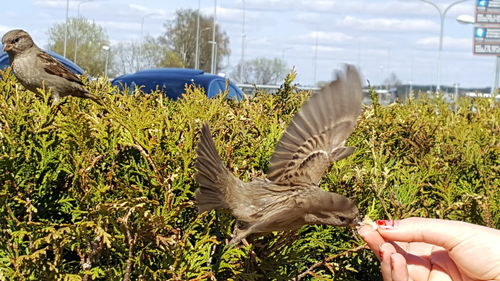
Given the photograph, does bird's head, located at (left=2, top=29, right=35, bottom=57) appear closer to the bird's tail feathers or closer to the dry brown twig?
the bird's tail feathers

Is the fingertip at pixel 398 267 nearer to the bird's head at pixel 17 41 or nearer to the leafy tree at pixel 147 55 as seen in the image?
the bird's head at pixel 17 41

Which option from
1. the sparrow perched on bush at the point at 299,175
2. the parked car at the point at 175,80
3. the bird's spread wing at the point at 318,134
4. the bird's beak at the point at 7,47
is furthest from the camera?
the parked car at the point at 175,80

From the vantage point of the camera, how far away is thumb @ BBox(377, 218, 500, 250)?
266 centimetres

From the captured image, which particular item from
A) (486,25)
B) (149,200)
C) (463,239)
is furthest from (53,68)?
(486,25)

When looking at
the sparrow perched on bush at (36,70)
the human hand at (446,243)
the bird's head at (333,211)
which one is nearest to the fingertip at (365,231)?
the human hand at (446,243)

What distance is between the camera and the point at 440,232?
2682 millimetres

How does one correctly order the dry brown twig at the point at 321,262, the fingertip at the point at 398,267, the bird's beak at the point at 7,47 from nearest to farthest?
the fingertip at the point at 398,267 < the dry brown twig at the point at 321,262 < the bird's beak at the point at 7,47

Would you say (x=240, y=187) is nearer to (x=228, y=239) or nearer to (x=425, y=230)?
(x=228, y=239)

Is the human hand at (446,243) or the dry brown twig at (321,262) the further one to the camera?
the dry brown twig at (321,262)

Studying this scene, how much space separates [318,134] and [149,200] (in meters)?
0.92

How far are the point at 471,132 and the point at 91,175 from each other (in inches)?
102

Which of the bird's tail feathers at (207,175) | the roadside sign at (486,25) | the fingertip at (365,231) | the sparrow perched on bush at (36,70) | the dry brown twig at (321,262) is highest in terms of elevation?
the roadside sign at (486,25)

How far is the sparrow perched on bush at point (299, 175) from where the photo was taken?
3182 mm

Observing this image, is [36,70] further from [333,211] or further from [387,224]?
[387,224]
